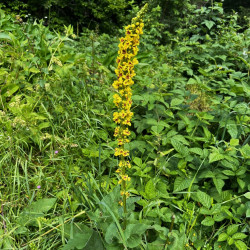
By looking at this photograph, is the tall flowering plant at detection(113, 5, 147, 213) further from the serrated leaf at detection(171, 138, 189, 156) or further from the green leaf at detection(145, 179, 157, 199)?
the serrated leaf at detection(171, 138, 189, 156)

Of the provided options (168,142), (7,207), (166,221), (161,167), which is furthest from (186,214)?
(7,207)

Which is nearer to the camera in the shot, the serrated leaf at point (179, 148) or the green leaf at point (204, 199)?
the green leaf at point (204, 199)

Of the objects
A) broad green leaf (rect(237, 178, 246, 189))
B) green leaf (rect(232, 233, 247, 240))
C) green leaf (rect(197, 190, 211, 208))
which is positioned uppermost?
broad green leaf (rect(237, 178, 246, 189))

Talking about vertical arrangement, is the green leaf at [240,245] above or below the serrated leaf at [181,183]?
below

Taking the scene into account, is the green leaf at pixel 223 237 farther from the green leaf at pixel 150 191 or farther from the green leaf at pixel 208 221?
the green leaf at pixel 150 191

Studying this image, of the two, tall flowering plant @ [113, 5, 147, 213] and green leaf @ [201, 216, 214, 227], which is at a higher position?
tall flowering plant @ [113, 5, 147, 213]

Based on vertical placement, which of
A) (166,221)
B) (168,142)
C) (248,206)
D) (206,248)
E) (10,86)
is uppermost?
(10,86)

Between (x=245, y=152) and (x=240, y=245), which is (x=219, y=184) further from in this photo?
(x=240, y=245)

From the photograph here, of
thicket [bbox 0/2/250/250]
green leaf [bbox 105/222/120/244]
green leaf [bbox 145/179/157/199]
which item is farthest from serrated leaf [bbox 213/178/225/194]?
green leaf [bbox 105/222/120/244]

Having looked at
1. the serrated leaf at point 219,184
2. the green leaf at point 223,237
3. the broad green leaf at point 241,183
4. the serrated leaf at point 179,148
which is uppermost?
the serrated leaf at point 179,148

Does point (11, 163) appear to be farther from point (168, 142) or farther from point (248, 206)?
point (248, 206)

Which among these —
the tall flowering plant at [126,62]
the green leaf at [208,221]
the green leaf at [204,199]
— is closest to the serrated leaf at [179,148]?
the green leaf at [204,199]

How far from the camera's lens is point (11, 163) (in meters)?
2.13

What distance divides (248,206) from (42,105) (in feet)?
6.28
